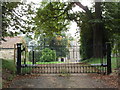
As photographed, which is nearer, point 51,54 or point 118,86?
point 118,86

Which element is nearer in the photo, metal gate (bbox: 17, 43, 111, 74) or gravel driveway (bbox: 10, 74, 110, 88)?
gravel driveway (bbox: 10, 74, 110, 88)

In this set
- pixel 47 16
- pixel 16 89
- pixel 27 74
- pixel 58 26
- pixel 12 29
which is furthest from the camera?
pixel 58 26

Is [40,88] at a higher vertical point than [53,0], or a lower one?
lower

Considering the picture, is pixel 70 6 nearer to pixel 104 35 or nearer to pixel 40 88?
pixel 104 35

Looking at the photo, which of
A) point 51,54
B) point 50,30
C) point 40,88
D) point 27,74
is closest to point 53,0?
point 50,30

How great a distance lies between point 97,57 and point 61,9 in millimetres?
5042

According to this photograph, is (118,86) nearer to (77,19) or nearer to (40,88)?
(40,88)

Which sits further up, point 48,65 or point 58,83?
point 58,83

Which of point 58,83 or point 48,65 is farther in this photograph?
point 48,65

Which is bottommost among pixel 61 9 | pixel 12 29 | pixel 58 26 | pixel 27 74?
pixel 27 74

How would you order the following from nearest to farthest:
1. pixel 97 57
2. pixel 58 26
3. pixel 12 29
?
1. pixel 12 29
2. pixel 97 57
3. pixel 58 26

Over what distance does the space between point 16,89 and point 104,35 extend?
10674 mm

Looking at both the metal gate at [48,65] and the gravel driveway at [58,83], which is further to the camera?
the metal gate at [48,65]

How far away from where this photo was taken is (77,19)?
13.3 metres
